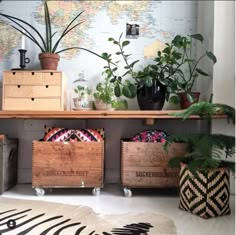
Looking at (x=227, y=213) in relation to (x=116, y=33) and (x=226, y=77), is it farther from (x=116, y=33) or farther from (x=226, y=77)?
(x=116, y=33)

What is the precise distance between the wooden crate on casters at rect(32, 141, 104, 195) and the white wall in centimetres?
84

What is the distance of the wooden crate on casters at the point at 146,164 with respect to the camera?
1.56 meters

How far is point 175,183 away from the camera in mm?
1574

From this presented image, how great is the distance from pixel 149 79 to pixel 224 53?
51cm

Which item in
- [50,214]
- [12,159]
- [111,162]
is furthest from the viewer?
[111,162]

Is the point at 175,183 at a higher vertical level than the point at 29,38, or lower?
lower

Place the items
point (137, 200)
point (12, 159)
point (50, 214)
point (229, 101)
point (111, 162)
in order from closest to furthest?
1. point (50, 214)
2. point (137, 200)
3. point (229, 101)
4. point (12, 159)
5. point (111, 162)

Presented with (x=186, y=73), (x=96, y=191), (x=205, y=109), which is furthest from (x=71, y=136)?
(x=186, y=73)

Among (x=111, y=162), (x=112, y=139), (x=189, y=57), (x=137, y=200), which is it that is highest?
(x=189, y=57)

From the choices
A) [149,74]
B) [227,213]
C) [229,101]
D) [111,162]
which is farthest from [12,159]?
[229,101]

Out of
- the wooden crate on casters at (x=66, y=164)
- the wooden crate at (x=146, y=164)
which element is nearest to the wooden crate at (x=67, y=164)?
the wooden crate on casters at (x=66, y=164)

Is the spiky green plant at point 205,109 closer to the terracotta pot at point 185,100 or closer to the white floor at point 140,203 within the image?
the terracotta pot at point 185,100

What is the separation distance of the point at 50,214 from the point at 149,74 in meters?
1.02

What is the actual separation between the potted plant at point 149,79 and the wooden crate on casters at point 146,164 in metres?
0.28
